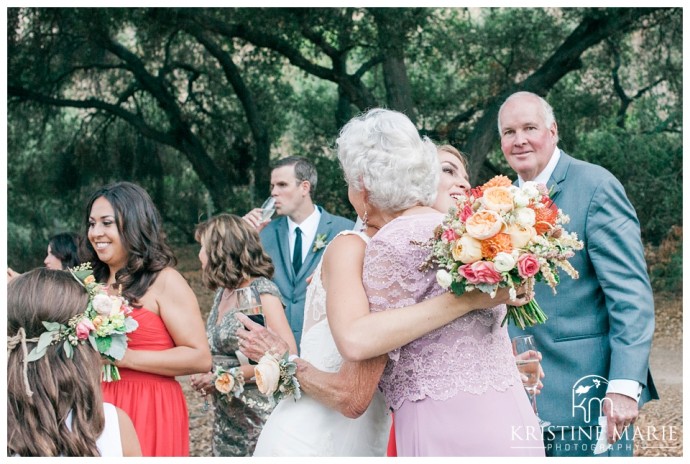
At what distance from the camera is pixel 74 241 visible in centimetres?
586

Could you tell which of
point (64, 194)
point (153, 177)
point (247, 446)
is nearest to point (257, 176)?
point (153, 177)

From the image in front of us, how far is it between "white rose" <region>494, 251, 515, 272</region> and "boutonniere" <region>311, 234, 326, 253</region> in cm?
382

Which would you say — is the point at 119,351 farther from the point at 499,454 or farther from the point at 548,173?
the point at 548,173

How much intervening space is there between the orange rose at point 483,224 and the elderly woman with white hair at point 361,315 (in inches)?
6.3

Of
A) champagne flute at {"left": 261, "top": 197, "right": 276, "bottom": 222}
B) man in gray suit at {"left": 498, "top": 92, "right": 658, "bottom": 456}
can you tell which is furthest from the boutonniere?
man in gray suit at {"left": 498, "top": 92, "right": 658, "bottom": 456}

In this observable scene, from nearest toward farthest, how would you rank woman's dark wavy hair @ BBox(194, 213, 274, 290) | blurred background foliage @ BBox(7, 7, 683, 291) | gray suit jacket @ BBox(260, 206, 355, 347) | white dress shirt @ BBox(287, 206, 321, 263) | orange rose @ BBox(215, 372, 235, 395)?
orange rose @ BBox(215, 372, 235, 395)
woman's dark wavy hair @ BBox(194, 213, 274, 290)
gray suit jacket @ BBox(260, 206, 355, 347)
white dress shirt @ BBox(287, 206, 321, 263)
blurred background foliage @ BBox(7, 7, 683, 291)

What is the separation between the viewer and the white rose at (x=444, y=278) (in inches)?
96.4

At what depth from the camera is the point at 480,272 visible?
7.97ft

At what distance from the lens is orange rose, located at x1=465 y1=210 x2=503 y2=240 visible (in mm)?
2455

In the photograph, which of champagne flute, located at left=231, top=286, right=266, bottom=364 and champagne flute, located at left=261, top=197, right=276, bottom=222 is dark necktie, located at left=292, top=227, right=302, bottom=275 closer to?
champagne flute, located at left=261, top=197, right=276, bottom=222

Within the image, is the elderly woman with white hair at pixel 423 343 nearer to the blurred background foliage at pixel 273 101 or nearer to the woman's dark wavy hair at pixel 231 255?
the woman's dark wavy hair at pixel 231 255

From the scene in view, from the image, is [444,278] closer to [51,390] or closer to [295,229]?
[51,390]

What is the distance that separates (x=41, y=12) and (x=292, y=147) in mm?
5197

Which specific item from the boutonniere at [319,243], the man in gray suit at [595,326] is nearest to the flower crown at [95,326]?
the man in gray suit at [595,326]
